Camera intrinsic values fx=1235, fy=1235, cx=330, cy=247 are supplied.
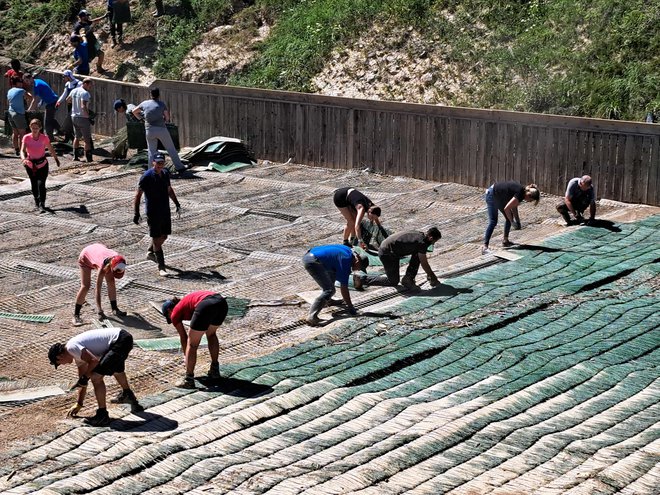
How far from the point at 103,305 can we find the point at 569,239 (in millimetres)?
7344

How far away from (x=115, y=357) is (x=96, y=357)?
174 millimetres

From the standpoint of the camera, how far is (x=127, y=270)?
1709cm

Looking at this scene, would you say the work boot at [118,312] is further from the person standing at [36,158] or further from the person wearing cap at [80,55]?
the person wearing cap at [80,55]

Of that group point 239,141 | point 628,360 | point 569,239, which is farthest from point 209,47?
point 628,360

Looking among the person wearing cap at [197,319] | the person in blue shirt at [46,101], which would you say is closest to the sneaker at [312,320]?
the person wearing cap at [197,319]

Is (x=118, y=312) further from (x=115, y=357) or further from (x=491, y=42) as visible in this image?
(x=491, y=42)

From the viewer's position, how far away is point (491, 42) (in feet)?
87.5

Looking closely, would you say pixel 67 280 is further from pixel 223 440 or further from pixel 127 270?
pixel 223 440

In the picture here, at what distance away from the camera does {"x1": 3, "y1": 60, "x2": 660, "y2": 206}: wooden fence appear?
20.8 m

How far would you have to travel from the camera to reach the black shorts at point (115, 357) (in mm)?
11430

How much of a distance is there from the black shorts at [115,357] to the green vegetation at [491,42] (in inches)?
557

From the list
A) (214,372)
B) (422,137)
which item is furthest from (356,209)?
(422,137)

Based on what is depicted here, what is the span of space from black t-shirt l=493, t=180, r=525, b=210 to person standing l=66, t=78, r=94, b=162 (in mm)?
9649

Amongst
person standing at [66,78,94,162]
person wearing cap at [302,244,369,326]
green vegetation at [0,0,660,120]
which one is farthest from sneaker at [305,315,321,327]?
person standing at [66,78,94,162]
